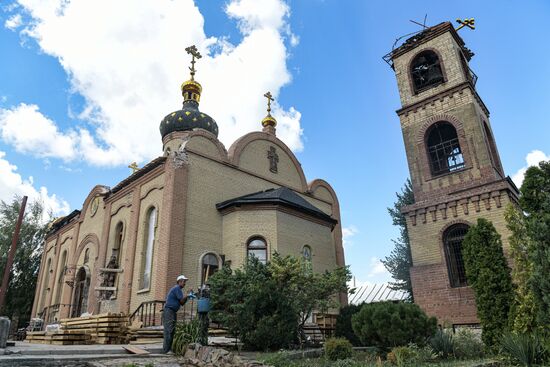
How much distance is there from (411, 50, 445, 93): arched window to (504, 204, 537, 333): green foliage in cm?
755

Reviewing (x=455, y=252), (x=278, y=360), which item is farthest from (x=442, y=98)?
(x=278, y=360)

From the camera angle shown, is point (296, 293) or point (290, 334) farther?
point (296, 293)

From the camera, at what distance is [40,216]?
107ft

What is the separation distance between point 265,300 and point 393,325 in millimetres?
2892

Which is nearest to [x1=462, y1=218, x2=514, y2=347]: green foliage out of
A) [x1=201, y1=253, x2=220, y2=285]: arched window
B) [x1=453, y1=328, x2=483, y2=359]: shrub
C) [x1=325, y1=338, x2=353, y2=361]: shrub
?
[x1=453, y1=328, x2=483, y2=359]: shrub

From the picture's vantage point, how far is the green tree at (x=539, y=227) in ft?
24.3

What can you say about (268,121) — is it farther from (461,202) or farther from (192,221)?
(461,202)

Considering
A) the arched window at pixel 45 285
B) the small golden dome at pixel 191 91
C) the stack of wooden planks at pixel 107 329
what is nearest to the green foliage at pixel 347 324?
the stack of wooden planks at pixel 107 329

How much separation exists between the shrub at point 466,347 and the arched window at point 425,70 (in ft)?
30.5

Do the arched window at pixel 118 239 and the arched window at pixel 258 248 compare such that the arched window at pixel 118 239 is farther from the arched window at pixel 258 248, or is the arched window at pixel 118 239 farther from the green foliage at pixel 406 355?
the green foliage at pixel 406 355

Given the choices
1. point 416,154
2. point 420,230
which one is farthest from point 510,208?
point 416,154

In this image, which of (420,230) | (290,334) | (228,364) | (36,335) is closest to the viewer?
(228,364)

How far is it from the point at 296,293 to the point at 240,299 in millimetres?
2050

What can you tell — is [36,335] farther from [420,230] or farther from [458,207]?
[458,207]
